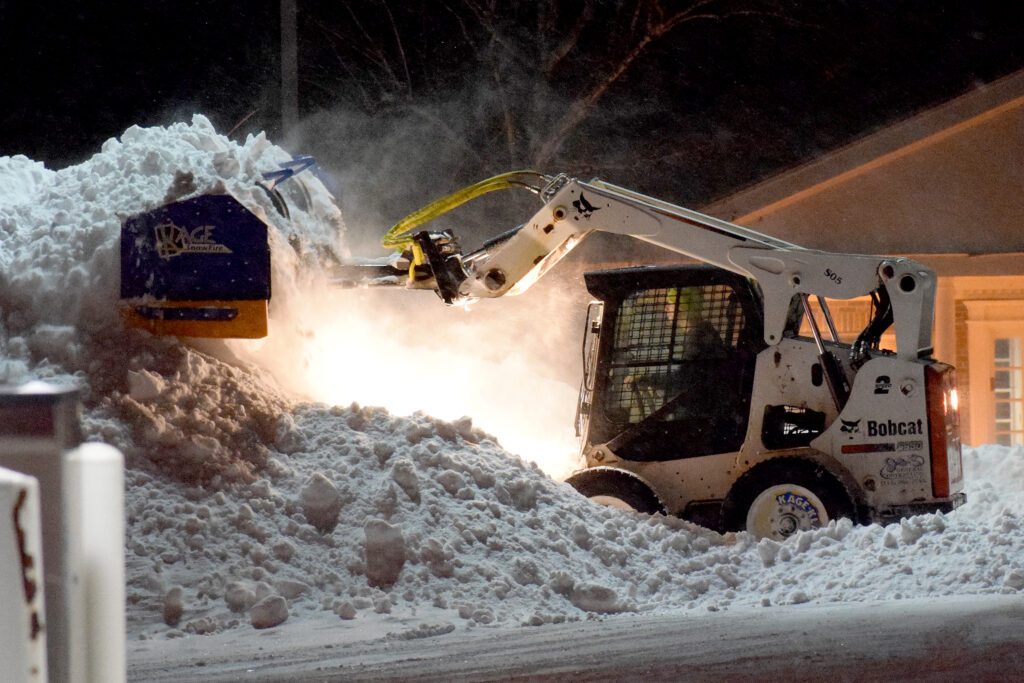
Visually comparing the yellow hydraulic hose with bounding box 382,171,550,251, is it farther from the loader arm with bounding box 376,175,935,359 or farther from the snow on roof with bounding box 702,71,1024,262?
the snow on roof with bounding box 702,71,1024,262

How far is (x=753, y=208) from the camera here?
1484 centimetres

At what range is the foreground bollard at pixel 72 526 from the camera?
1969mm

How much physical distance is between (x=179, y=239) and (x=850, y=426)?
437 centimetres

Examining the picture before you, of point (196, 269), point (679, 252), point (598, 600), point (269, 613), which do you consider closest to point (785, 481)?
point (679, 252)

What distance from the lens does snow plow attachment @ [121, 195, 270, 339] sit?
8.36 metres

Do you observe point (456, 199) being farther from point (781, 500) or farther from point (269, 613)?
point (269, 613)

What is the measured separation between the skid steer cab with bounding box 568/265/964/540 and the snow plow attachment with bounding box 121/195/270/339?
89.8 inches

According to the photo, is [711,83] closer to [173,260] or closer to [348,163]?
[348,163]

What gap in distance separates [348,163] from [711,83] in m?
7.89

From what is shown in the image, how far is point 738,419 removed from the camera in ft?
28.7

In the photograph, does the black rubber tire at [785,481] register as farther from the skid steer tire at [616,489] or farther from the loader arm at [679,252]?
the loader arm at [679,252]

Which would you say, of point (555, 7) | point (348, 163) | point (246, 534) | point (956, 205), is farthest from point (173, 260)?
point (555, 7)

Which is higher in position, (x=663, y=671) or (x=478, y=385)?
(x=478, y=385)

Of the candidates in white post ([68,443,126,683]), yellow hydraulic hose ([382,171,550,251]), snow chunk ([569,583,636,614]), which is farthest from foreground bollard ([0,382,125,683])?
yellow hydraulic hose ([382,171,550,251])
